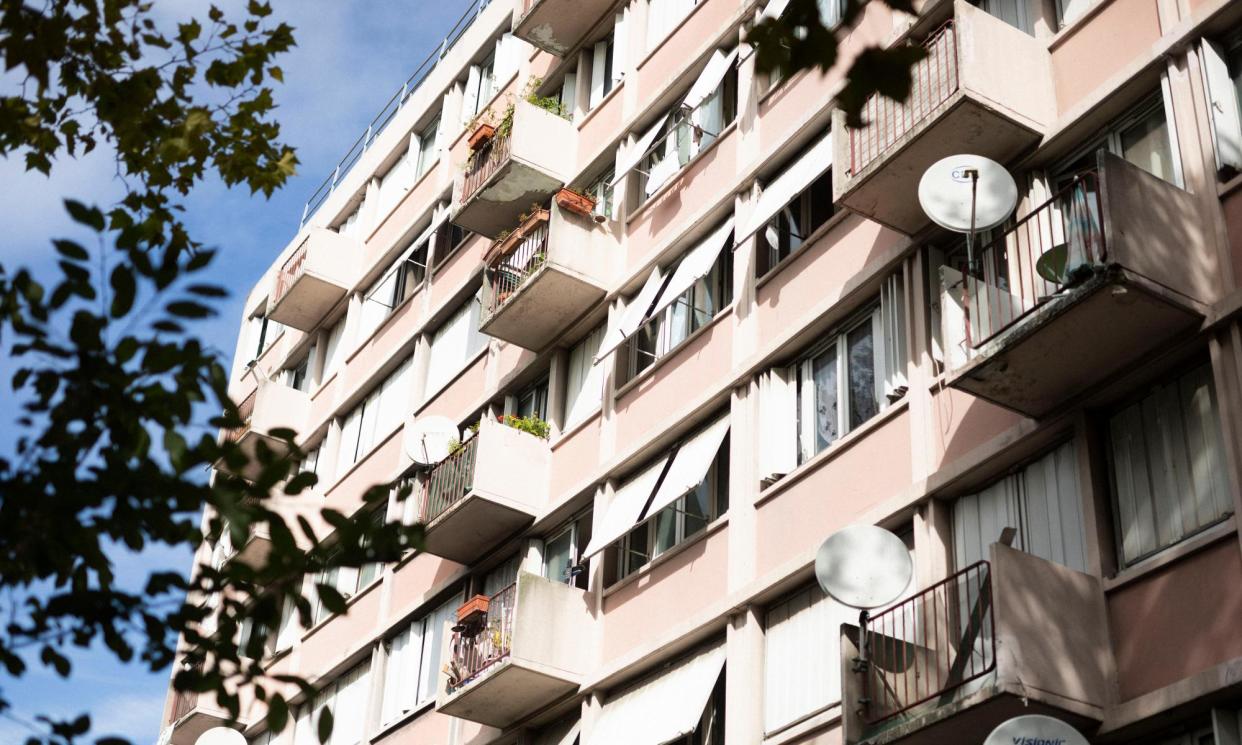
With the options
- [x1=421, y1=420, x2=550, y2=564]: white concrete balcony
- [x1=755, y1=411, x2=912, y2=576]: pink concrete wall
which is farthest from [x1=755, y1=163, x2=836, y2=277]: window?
[x1=421, y1=420, x2=550, y2=564]: white concrete balcony

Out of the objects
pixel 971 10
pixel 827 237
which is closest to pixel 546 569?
pixel 827 237

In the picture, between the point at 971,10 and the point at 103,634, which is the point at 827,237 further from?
the point at 103,634

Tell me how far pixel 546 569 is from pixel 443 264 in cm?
830

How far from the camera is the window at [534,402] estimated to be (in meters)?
26.2

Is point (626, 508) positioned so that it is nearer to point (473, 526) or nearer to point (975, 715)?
point (473, 526)

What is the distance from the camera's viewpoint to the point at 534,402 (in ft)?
86.7

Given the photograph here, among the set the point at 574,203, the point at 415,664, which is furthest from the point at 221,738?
the point at 574,203

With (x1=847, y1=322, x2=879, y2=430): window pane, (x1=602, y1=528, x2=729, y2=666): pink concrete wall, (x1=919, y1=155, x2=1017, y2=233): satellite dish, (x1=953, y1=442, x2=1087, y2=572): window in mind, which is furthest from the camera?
(x1=602, y1=528, x2=729, y2=666): pink concrete wall

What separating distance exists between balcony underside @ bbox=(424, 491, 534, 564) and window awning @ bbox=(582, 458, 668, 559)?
82.6 inches

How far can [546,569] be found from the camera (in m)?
24.5

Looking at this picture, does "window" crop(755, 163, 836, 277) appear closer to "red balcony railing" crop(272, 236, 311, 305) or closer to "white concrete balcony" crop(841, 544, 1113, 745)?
"white concrete balcony" crop(841, 544, 1113, 745)

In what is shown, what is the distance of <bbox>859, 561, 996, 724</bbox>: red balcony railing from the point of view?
13953 millimetres

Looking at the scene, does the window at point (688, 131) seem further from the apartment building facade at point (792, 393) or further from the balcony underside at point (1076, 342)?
the balcony underside at point (1076, 342)

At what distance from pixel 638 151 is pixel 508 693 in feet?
26.4
